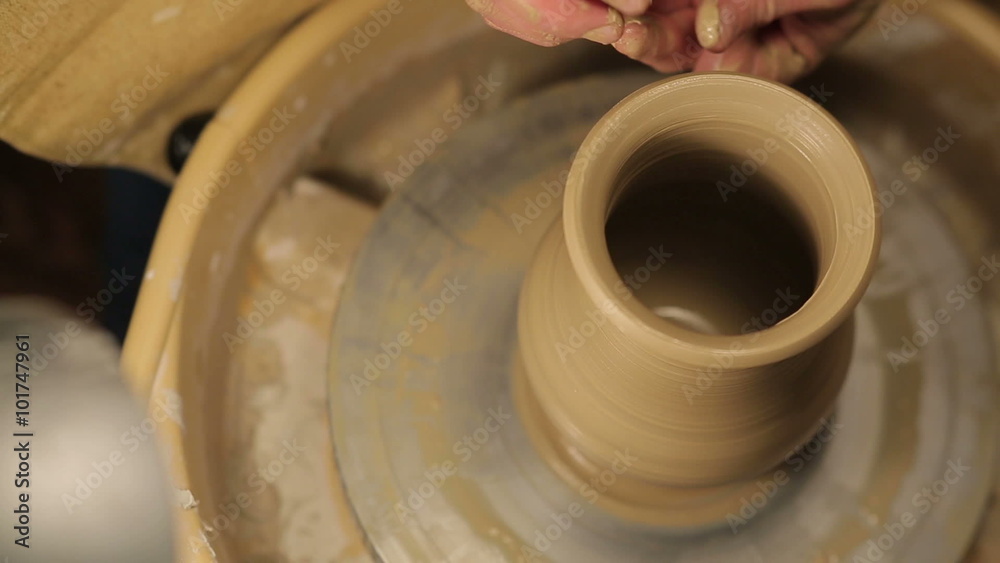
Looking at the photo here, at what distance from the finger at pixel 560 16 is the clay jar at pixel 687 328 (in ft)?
0.56

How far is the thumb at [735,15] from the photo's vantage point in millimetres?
1124

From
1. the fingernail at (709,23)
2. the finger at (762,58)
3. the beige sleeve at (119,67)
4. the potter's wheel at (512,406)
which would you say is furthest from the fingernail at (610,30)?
the beige sleeve at (119,67)

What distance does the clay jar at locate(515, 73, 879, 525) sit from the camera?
86 centimetres

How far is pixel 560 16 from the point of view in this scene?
1.07 m

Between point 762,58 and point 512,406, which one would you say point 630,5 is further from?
point 512,406

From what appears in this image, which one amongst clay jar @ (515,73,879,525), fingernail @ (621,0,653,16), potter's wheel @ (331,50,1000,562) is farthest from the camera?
potter's wheel @ (331,50,1000,562)

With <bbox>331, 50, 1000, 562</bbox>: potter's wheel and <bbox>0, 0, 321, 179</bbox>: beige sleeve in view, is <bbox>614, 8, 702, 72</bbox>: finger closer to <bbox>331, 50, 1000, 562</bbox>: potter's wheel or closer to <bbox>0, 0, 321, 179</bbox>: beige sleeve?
<bbox>331, 50, 1000, 562</bbox>: potter's wheel

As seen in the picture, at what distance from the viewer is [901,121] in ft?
5.45

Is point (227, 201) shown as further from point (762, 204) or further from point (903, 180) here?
point (903, 180)

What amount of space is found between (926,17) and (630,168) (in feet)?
2.88

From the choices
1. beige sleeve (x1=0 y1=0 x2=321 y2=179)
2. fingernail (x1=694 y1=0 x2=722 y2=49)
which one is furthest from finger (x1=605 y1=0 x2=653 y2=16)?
beige sleeve (x1=0 y1=0 x2=321 y2=179)

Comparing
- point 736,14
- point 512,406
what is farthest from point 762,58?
point 512,406

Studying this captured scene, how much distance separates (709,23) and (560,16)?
21cm

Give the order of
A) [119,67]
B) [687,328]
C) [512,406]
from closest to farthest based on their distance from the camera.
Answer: [687,328], [512,406], [119,67]
